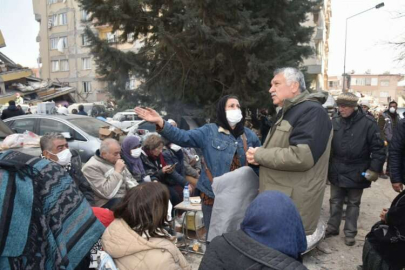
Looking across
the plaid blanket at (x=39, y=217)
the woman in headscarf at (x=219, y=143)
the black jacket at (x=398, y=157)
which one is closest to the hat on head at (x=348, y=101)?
the black jacket at (x=398, y=157)

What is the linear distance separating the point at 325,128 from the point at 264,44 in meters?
6.08

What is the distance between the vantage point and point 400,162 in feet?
12.9

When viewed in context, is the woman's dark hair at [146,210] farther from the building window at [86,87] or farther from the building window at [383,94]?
the building window at [383,94]

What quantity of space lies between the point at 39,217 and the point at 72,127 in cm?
729

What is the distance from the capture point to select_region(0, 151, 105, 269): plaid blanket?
1681mm

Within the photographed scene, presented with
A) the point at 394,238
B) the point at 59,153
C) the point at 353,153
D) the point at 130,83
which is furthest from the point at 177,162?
the point at 130,83

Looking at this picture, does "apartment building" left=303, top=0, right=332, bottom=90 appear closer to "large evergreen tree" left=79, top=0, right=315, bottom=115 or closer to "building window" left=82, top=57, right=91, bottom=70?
"large evergreen tree" left=79, top=0, right=315, bottom=115

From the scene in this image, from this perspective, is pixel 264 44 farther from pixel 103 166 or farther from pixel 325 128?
pixel 325 128

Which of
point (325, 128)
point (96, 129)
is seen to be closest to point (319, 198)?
point (325, 128)

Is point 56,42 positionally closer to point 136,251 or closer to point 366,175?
point 366,175

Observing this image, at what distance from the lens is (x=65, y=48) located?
130 feet

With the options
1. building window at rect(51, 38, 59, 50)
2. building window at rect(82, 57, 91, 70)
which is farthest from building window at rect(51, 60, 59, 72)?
building window at rect(82, 57, 91, 70)

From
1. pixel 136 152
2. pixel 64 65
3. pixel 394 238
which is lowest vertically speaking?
pixel 394 238

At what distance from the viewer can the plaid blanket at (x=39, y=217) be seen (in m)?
1.68
